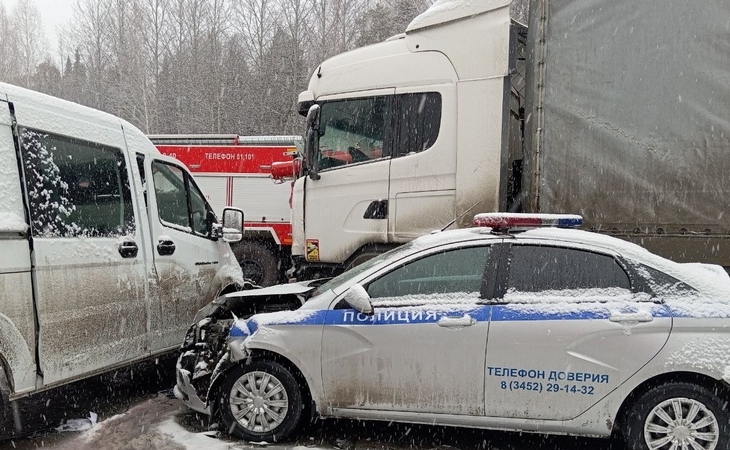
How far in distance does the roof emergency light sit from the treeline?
2565 centimetres

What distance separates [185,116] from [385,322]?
32238 millimetres

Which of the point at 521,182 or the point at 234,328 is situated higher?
the point at 521,182

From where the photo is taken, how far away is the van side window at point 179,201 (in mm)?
5613

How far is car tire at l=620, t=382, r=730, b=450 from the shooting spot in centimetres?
363

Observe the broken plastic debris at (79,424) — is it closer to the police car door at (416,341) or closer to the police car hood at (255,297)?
the police car hood at (255,297)

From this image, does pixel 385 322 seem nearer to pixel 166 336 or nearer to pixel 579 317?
pixel 579 317

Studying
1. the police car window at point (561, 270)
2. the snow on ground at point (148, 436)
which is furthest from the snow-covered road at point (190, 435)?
the police car window at point (561, 270)

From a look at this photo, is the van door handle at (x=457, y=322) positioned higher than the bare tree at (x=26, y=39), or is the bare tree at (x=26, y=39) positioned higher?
the bare tree at (x=26, y=39)

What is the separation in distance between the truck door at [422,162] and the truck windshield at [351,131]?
0.21 metres

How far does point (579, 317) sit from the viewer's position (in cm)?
385

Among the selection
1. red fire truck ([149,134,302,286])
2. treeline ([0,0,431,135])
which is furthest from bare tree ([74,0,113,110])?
red fire truck ([149,134,302,286])

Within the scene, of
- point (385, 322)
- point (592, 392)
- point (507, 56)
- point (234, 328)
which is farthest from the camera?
point (507, 56)

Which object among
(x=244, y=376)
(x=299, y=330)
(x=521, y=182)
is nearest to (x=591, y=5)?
(x=521, y=182)

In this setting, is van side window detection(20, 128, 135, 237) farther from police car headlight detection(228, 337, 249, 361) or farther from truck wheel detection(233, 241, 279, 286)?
truck wheel detection(233, 241, 279, 286)
